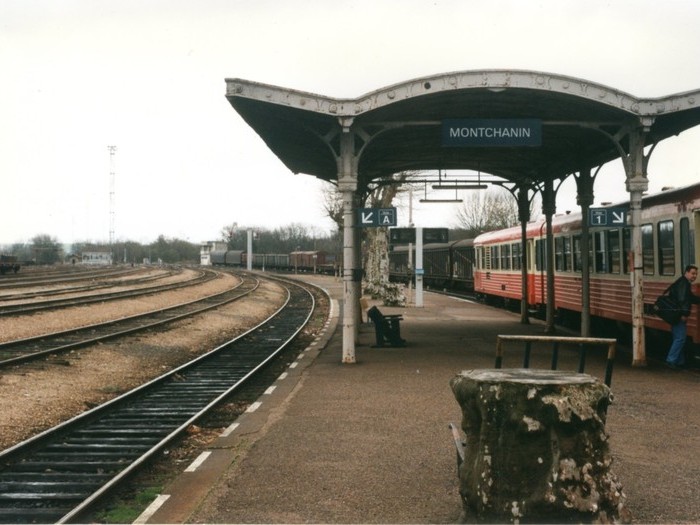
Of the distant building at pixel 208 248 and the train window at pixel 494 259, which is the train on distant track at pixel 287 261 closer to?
the distant building at pixel 208 248

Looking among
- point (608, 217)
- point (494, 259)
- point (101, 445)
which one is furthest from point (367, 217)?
point (494, 259)

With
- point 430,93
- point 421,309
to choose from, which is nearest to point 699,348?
point 430,93

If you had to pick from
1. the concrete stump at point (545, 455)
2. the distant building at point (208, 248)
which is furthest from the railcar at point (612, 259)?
the distant building at point (208, 248)

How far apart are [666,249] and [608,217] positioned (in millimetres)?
1076

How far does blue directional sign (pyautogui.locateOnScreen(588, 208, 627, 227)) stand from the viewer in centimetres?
1385

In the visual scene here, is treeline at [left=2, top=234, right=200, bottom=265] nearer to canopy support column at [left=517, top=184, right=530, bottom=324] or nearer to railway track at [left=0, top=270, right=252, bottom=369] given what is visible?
railway track at [left=0, top=270, right=252, bottom=369]

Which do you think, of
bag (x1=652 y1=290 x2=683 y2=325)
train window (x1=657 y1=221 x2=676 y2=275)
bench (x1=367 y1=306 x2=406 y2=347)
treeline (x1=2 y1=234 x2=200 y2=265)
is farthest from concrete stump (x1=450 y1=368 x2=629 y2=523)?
treeline (x1=2 y1=234 x2=200 y2=265)

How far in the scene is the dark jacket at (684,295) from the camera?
12039mm

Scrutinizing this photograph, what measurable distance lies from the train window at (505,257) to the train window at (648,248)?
1229 cm

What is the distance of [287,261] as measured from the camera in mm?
87312

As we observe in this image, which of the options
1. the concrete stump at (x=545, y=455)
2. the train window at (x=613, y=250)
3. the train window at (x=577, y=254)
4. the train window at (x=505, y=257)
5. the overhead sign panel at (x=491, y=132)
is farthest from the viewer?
the train window at (x=505, y=257)

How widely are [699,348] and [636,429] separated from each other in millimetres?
6901

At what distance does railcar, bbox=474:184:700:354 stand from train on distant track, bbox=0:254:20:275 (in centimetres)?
4217

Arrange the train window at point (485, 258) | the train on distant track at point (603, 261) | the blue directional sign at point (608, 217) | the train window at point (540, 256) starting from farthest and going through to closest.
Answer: the train window at point (485, 258) < the train window at point (540, 256) < the blue directional sign at point (608, 217) < the train on distant track at point (603, 261)
